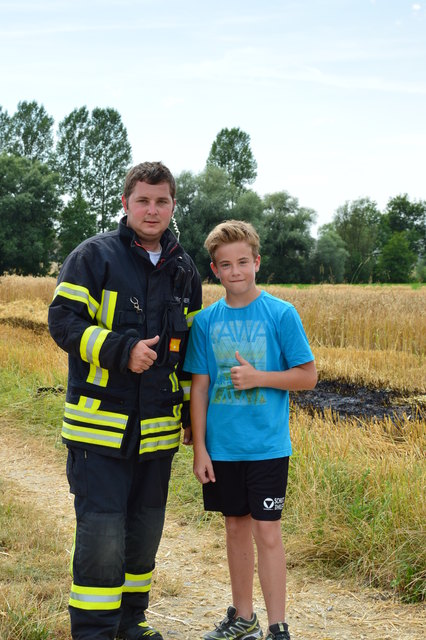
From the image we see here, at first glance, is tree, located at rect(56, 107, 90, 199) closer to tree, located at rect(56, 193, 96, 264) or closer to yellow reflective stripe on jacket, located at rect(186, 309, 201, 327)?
tree, located at rect(56, 193, 96, 264)

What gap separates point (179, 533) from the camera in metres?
4.55

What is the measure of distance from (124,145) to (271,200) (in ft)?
41.2

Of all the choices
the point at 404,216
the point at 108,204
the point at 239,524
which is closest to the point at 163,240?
the point at 239,524

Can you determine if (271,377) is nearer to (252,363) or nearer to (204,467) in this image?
(252,363)

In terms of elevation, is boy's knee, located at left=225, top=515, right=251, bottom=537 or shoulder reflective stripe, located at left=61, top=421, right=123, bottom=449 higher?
shoulder reflective stripe, located at left=61, top=421, right=123, bottom=449

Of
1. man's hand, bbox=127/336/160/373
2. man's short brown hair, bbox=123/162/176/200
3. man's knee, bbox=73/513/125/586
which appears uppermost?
man's short brown hair, bbox=123/162/176/200

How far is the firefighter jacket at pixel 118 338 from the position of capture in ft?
8.90

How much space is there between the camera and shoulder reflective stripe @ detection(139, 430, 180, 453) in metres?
2.80

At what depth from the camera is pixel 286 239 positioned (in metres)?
47.5

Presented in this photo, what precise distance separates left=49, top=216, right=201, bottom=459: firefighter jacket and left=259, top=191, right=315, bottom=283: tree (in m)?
44.0

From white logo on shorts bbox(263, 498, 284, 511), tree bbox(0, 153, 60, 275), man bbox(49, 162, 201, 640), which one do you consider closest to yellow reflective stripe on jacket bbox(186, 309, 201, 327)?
man bbox(49, 162, 201, 640)

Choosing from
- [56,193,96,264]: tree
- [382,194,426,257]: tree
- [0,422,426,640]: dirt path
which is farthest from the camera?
[382,194,426,257]: tree

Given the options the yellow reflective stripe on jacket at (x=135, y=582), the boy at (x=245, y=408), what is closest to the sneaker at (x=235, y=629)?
the boy at (x=245, y=408)

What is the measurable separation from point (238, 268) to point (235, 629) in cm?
151
